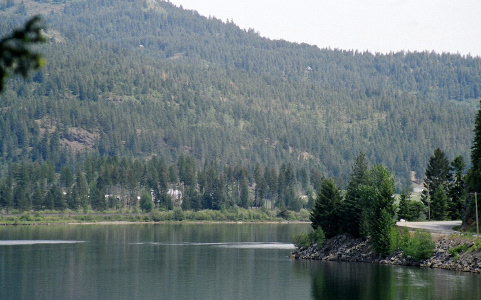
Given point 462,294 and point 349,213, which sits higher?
point 349,213

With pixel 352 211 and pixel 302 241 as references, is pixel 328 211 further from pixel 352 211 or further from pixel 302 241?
pixel 302 241

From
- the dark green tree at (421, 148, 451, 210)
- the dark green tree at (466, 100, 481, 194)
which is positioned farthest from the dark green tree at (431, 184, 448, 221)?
the dark green tree at (466, 100, 481, 194)

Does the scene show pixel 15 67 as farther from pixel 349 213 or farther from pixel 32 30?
pixel 349 213

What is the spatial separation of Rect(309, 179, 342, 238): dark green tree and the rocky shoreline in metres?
1.66

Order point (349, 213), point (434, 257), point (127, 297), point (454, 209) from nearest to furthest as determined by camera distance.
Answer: point (127, 297) < point (434, 257) < point (349, 213) < point (454, 209)

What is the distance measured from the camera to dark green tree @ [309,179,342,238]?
110m

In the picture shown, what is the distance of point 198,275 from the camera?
9594cm

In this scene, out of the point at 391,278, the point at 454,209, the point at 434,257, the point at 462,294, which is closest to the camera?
the point at 462,294

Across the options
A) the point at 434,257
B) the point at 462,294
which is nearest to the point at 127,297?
the point at 462,294

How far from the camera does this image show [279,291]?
8144 cm

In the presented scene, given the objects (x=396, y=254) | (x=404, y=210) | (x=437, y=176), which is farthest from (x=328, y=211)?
(x=437, y=176)

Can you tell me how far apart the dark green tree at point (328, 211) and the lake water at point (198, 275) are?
264 inches

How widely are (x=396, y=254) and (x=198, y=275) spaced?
27000 mm

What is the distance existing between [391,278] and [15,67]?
71144 millimetres
